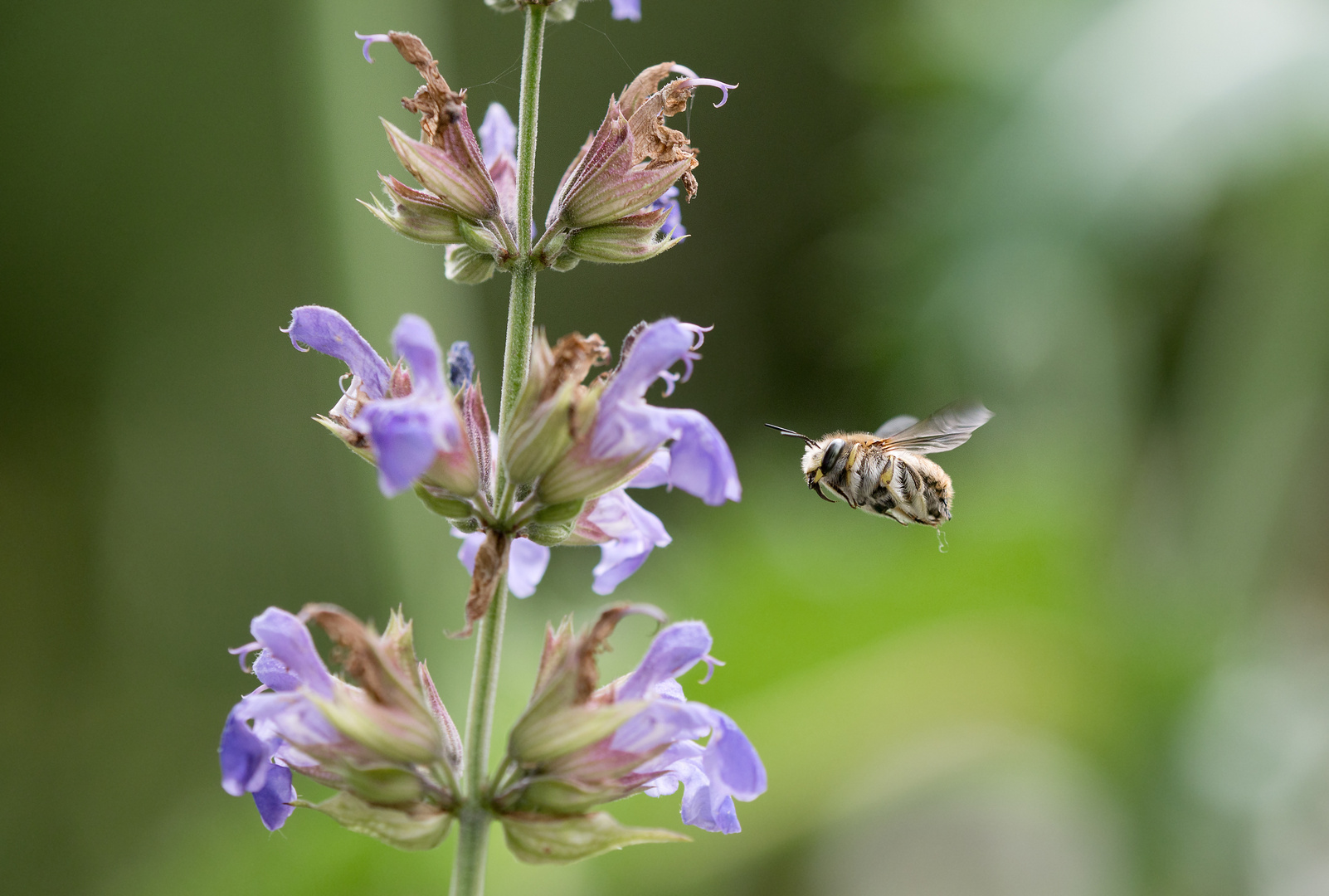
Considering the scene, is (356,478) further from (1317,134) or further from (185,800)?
(1317,134)

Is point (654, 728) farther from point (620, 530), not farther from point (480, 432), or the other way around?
point (480, 432)

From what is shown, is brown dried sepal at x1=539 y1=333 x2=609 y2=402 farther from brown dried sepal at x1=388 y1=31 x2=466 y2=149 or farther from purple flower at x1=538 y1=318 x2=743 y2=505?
brown dried sepal at x1=388 y1=31 x2=466 y2=149

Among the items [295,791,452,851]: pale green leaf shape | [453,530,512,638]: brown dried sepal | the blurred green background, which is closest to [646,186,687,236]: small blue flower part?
[453,530,512,638]: brown dried sepal

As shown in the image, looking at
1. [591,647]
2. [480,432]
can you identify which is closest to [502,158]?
[480,432]

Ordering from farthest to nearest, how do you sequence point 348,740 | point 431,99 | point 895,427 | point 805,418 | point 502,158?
point 805,418 < point 895,427 < point 502,158 < point 431,99 < point 348,740

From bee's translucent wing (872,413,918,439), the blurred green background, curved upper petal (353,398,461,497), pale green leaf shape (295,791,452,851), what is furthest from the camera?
the blurred green background

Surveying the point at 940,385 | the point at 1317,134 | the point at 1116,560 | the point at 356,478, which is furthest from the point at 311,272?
the point at 1317,134
